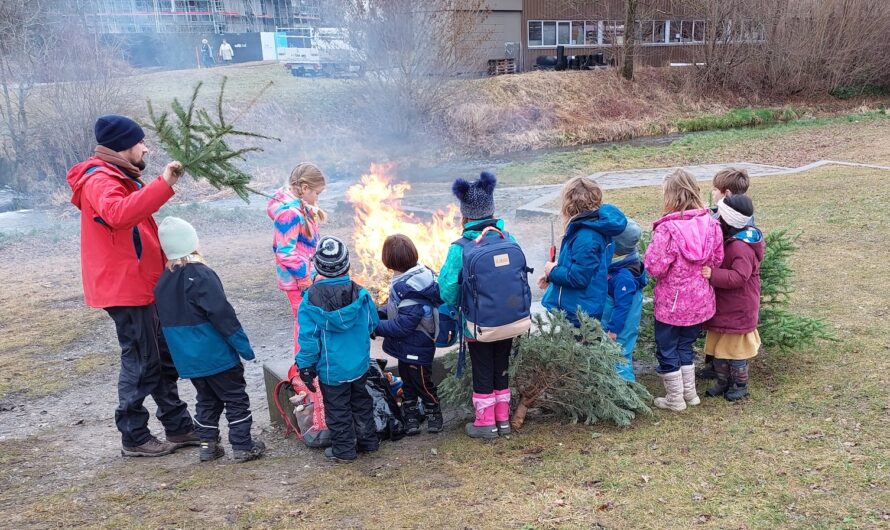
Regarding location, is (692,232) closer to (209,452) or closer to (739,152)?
(209,452)

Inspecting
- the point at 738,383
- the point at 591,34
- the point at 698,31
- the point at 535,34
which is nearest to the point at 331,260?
the point at 738,383

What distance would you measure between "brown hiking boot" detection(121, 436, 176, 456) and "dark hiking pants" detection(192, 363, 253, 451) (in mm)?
382

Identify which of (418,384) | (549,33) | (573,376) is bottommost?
(418,384)

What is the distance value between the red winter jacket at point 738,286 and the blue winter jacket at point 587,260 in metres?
0.81

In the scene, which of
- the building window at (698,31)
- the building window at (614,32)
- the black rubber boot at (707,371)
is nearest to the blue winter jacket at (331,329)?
the black rubber boot at (707,371)

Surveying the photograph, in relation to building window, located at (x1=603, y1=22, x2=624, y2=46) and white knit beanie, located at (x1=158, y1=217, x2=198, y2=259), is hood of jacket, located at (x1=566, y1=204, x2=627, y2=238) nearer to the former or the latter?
white knit beanie, located at (x1=158, y1=217, x2=198, y2=259)

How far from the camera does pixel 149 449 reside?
16.5ft

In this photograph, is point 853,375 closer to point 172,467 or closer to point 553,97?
point 172,467

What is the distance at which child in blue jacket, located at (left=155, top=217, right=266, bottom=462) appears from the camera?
4.56m

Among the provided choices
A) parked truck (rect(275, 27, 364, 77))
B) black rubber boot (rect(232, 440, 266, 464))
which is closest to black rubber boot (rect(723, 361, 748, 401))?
black rubber boot (rect(232, 440, 266, 464))

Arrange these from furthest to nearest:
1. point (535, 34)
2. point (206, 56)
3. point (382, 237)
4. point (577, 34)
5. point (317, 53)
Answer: point (577, 34)
point (535, 34)
point (206, 56)
point (317, 53)
point (382, 237)

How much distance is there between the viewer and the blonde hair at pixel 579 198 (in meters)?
4.83

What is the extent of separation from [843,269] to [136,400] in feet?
24.7

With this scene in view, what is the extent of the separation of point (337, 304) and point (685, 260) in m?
2.38
